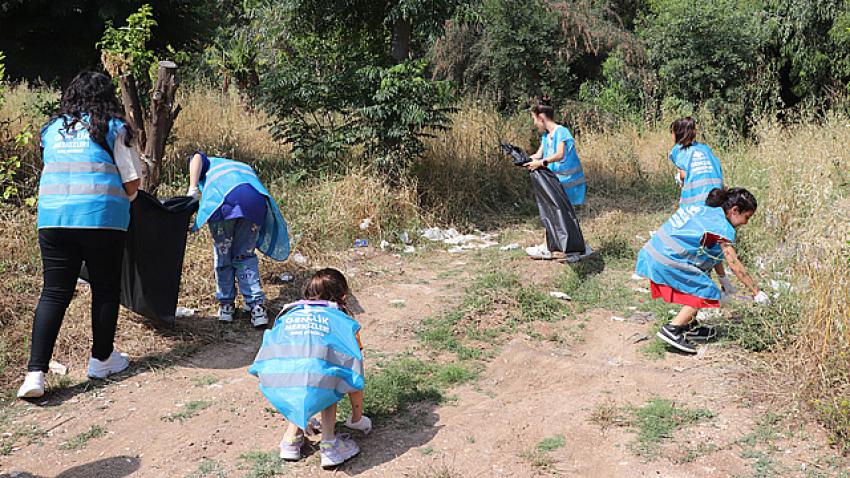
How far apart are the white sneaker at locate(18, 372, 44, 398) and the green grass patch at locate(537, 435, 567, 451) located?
2887 millimetres

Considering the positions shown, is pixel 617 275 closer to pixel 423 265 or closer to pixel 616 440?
pixel 423 265

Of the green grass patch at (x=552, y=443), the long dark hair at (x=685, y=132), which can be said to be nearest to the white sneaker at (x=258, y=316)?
the green grass patch at (x=552, y=443)

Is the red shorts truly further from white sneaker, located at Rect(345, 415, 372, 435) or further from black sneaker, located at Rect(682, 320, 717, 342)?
white sneaker, located at Rect(345, 415, 372, 435)

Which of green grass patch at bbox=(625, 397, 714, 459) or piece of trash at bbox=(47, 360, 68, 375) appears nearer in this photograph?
green grass patch at bbox=(625, 397, 714, 459)

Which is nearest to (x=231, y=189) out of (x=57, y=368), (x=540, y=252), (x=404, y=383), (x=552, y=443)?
(x=57, y=368)

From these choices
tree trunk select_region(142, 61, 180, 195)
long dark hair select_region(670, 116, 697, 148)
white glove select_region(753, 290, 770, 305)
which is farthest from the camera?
long dark hair select_region(670, 116, 697, 148)

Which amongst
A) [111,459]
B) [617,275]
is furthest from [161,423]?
[617,275]

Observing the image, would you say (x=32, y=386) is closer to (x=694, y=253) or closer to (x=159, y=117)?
(x=159, y=117)

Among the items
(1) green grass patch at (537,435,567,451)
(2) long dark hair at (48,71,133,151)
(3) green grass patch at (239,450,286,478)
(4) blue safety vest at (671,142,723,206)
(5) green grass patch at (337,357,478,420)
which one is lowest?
(3) green grass patch at (239,450,286,478)

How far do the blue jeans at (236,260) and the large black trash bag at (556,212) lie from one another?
2519mm

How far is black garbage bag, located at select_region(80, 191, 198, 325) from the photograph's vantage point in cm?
526

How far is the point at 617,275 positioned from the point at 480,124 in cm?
360

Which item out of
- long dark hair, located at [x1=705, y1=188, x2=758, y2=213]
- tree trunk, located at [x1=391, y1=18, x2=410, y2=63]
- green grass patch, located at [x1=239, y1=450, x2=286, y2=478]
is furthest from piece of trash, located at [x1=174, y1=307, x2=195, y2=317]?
tree trunk, located at [x1=391, y1=18, x2=410, y2=63]

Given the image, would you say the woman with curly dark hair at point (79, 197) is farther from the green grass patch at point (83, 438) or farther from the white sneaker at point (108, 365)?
the green grass patch at point (83, 438)
